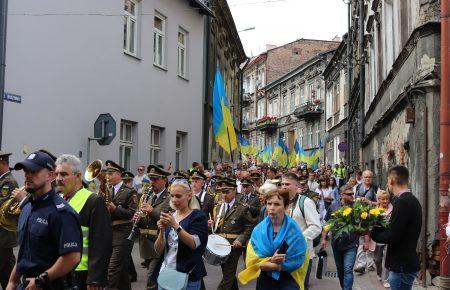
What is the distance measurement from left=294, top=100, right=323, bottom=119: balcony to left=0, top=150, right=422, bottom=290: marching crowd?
140 ft

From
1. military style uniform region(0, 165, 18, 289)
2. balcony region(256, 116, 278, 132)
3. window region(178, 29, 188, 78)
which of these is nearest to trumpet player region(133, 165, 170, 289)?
military style uniform region(0, 165, 18, 289)

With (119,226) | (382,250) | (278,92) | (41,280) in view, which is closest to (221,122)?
(382,250)

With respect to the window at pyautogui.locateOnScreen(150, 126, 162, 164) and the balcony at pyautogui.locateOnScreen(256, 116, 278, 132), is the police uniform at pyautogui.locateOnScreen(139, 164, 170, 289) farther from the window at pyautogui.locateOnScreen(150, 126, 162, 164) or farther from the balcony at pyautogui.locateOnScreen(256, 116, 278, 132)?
the balcony at pyautogui.locateOnScreen(256, 116, 278, 132)

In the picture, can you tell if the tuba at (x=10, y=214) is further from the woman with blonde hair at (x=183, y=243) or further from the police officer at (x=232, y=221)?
the police officer at (x=232, y=221)

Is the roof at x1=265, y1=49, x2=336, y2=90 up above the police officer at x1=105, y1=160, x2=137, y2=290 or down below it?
above

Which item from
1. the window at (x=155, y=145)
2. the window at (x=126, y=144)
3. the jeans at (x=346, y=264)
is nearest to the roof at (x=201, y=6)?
the window at (x=155, y=145)

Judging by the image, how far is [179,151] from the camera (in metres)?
20.9

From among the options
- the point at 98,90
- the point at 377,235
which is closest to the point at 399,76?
the point at 98,90

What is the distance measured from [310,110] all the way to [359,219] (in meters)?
46.3

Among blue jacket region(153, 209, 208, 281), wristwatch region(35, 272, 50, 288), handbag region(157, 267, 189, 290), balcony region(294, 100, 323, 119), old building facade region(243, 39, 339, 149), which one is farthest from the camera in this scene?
old building facade region(243, 39, 339, 149)

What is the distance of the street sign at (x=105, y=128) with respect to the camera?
14.3 meters

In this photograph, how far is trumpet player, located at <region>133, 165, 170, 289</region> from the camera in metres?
7.73

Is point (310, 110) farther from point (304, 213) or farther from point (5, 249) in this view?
point (5, 249)

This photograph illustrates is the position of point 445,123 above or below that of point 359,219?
above
